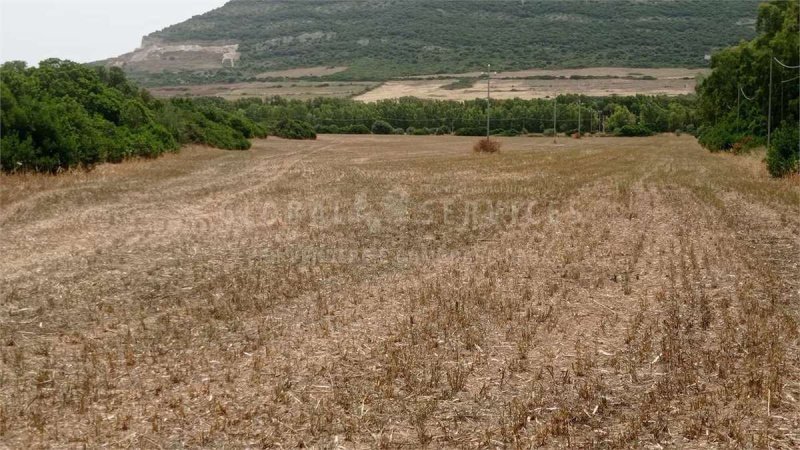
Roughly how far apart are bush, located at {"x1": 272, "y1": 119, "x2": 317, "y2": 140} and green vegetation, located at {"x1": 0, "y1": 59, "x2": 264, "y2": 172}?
19.4m

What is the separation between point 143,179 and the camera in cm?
2877

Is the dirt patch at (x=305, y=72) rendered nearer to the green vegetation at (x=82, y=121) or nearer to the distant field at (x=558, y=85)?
the distant field at (x=558, y=85)

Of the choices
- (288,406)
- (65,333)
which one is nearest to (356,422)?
(288,406)

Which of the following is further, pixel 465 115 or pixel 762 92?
pixel 465 115

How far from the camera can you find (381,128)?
106 meters

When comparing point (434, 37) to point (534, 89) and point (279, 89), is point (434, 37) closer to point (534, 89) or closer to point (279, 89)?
point (534, 89)

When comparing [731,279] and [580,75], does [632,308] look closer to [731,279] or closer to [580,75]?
[731,279]

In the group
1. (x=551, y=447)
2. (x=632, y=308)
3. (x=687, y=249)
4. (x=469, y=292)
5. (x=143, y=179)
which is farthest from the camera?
(x=143, y=179)

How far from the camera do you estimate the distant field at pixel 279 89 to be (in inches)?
4998

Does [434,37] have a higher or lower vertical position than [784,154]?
higher

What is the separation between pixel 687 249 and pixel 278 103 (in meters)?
107

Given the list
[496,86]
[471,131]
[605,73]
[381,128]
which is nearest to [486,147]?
[471,131]

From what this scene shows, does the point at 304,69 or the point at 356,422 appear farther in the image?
the point at 304,69

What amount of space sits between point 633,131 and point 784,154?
79664 mm
